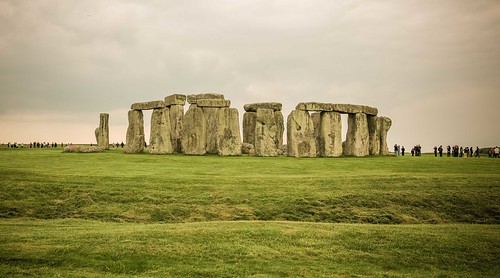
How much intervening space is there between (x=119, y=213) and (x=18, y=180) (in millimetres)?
6921

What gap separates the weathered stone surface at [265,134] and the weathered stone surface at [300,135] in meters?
1.34

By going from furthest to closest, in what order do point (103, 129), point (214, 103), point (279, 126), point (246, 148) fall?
point (103, 129) → point (279, 126) → point (246, 148) → point (214, 103)

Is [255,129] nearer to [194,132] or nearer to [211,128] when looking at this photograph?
[211,128]

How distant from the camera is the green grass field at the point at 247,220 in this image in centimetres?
1166

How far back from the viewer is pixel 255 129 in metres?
38.5

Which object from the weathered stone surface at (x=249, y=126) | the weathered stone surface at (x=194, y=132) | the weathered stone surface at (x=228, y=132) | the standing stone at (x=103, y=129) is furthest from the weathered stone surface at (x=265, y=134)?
the standing stone at (x=103, y=129)

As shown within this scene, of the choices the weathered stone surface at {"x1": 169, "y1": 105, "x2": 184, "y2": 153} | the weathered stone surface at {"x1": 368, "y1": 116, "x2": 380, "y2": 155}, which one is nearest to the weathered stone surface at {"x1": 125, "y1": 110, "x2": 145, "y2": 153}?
the weathered stone surface at {"x1": 169, "y1": 105, "x2": 184, "y2": 153}

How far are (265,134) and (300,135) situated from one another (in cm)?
276

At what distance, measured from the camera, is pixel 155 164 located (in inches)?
1179

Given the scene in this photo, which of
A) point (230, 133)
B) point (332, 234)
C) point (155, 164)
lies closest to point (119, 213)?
point (332, 234)

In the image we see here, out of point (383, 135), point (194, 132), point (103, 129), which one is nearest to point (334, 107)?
point (383, 135)

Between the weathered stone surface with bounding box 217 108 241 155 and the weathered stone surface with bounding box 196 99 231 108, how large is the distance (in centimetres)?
90

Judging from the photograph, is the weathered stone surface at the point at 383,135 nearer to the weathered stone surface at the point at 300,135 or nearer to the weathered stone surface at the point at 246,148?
the weathered stone surface at the point at 300,135

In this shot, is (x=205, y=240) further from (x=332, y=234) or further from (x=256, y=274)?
(x=332, y=234)
